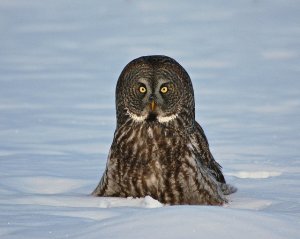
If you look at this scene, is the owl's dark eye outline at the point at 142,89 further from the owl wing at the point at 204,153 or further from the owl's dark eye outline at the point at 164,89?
the owl wing at the point at 204,153

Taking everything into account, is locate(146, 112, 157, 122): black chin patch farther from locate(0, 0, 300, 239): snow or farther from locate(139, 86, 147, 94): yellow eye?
locate(0, 0, 300, 239): snow

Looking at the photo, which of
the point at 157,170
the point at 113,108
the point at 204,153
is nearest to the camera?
the point at 157,170

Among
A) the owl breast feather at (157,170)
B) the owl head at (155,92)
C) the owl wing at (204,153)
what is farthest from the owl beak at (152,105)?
the owl wing at (204,153)

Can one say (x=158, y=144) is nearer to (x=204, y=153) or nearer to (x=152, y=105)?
(x=152, y=105)

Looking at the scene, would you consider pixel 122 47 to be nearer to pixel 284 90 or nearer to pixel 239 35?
pixel 239 35

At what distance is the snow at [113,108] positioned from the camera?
490 centimetres

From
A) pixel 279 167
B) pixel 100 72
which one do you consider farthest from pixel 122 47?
pixel 279 167

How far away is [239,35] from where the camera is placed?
17.7 metres

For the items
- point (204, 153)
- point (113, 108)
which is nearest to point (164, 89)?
point (204, 153)

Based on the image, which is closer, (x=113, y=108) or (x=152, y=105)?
(x=152, y=105)

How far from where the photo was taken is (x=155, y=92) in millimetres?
7066

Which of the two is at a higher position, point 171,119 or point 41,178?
point 171,119

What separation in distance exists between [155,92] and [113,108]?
505 cm

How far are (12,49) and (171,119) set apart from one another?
9466 mm
